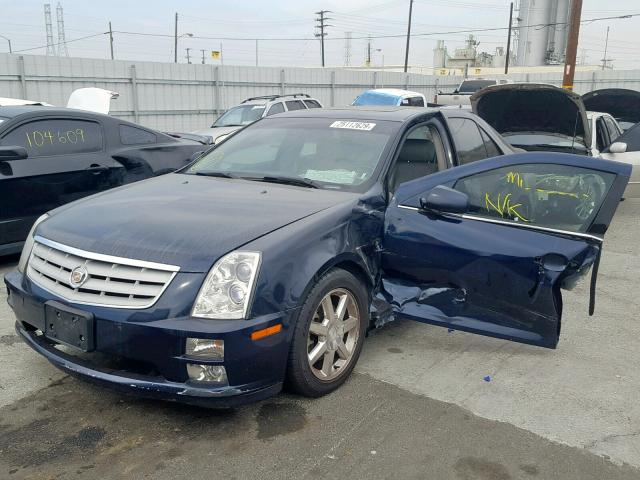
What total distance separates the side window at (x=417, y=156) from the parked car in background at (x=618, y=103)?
850cm

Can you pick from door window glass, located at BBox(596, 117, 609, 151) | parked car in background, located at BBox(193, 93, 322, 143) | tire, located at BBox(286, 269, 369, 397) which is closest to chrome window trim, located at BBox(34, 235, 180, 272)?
tire, located at BBox(286, 269, 369, 397)

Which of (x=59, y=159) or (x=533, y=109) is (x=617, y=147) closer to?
(x=533, y=109)

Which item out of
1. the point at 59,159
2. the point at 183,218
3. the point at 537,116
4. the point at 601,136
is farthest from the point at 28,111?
the point at 601,136

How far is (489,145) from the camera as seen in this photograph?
5.35 metres

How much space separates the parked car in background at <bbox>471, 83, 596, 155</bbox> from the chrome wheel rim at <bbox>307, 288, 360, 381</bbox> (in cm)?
559

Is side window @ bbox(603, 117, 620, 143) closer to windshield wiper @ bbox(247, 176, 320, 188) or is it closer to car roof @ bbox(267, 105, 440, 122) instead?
car roof @ bbox(267, 105, 440, 122)

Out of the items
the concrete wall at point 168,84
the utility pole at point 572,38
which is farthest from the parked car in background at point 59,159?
the utility pole at point 572,38

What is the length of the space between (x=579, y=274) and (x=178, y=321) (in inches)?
91.9

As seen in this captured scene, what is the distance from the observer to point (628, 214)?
9.43 meters

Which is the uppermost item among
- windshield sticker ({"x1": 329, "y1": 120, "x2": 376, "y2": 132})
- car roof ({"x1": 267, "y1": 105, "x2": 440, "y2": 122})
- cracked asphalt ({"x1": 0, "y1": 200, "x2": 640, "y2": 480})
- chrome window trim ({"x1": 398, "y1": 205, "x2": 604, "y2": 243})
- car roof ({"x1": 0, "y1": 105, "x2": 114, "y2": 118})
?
car roof ({"x1": 267, "y1": 105, "x2": 440, "y2": 122})

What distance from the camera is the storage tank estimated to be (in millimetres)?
55000

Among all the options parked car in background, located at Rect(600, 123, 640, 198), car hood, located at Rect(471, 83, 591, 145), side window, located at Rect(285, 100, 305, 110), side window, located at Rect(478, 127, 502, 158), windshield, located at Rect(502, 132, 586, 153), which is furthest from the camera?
side window, located at Rect(285, 100, 305, 110)

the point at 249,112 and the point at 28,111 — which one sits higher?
the point at 28,111

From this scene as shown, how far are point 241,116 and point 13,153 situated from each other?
8.91 meters
